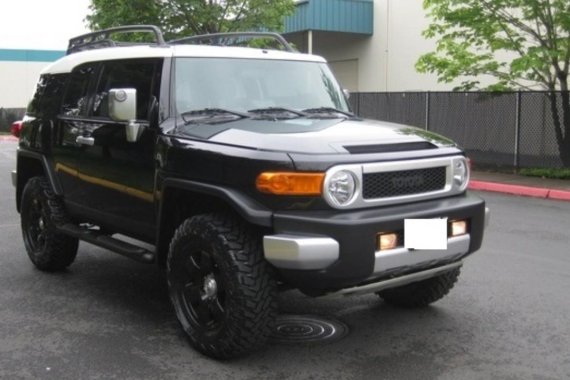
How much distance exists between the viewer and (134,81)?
4.99 metres

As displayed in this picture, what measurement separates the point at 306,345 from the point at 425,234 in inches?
42.0

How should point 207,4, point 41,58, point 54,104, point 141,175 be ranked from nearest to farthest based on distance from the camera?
point 141,175 < point 54,104 < point 207,4 < point 41,58

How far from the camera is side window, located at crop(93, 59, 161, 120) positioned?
4.78 meters

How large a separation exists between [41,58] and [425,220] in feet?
139

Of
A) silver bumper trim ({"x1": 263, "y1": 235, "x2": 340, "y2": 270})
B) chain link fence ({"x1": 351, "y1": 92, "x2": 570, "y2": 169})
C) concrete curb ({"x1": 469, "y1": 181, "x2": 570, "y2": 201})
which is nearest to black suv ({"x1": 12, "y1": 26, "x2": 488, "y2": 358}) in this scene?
silver bumper trim ({"x1": 263, "y1": 235, "x2": 340, "y2": 270})

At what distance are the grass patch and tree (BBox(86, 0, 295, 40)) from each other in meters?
8.05

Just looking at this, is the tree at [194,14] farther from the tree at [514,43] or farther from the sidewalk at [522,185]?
the sidewalk at [522,185]

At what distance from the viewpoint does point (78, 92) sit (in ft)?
18.5

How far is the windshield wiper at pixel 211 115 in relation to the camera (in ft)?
14.8

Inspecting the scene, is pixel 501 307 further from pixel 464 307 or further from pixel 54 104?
pixel 54 104

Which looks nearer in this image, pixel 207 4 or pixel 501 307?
pixel 501 307

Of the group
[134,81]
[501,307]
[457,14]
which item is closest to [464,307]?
[501,307]

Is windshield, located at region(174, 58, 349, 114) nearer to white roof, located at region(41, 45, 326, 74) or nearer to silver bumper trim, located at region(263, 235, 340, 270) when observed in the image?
white roof, located at region(41, 45, 326, 74)

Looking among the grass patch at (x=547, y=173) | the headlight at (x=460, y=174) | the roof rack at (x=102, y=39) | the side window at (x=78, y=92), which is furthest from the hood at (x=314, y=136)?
the grass patch at (x=547, y=173)
